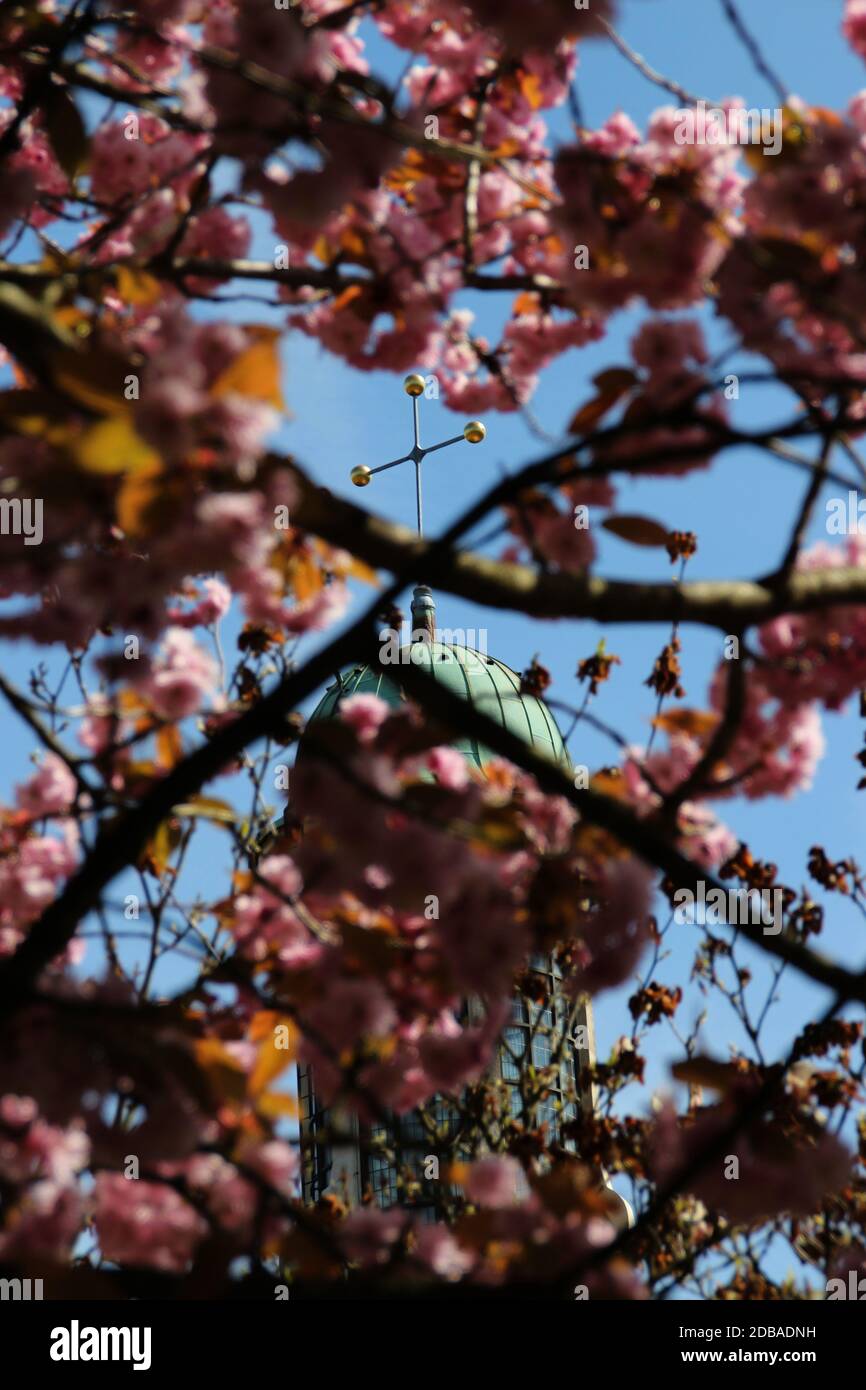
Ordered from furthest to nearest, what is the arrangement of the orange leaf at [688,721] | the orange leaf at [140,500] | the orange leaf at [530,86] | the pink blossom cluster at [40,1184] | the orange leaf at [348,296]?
the orange leaf at [530,86], the orange leaf at [348,296], the orange leaf at [688,721], the pink blossom cluster at [40,1184], the orange leaf at [140,500]

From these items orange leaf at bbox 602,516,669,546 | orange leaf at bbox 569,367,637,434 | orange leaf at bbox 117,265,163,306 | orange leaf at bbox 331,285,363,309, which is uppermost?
orange leaf at bbox 331,285,363,309

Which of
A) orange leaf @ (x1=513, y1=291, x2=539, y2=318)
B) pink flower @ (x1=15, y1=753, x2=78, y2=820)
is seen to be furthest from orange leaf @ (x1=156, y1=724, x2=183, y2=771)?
orange leaf @ (x1=513, y1=291, x2=539, y2=318)

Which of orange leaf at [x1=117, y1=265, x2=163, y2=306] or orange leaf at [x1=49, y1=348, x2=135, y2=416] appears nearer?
orange leaf at [x1=49, y1=348, x2=135, y2=416]

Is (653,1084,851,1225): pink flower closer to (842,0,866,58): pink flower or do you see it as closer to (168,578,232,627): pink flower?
(168,578,232,627): pink flower

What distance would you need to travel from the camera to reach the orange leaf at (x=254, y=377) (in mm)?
1594

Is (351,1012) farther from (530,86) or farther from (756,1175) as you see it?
(530,86)

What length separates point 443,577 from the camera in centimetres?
211

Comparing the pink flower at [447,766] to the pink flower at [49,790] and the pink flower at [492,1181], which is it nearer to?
the pink flower at [492,1181]

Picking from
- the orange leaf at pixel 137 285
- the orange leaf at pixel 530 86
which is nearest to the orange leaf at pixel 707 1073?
the orange leaf at pixel 137 285

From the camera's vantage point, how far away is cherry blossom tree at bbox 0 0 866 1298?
1.91 meters

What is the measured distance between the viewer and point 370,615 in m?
2.03

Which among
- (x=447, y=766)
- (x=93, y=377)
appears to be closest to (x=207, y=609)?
(x=447, y=766)
